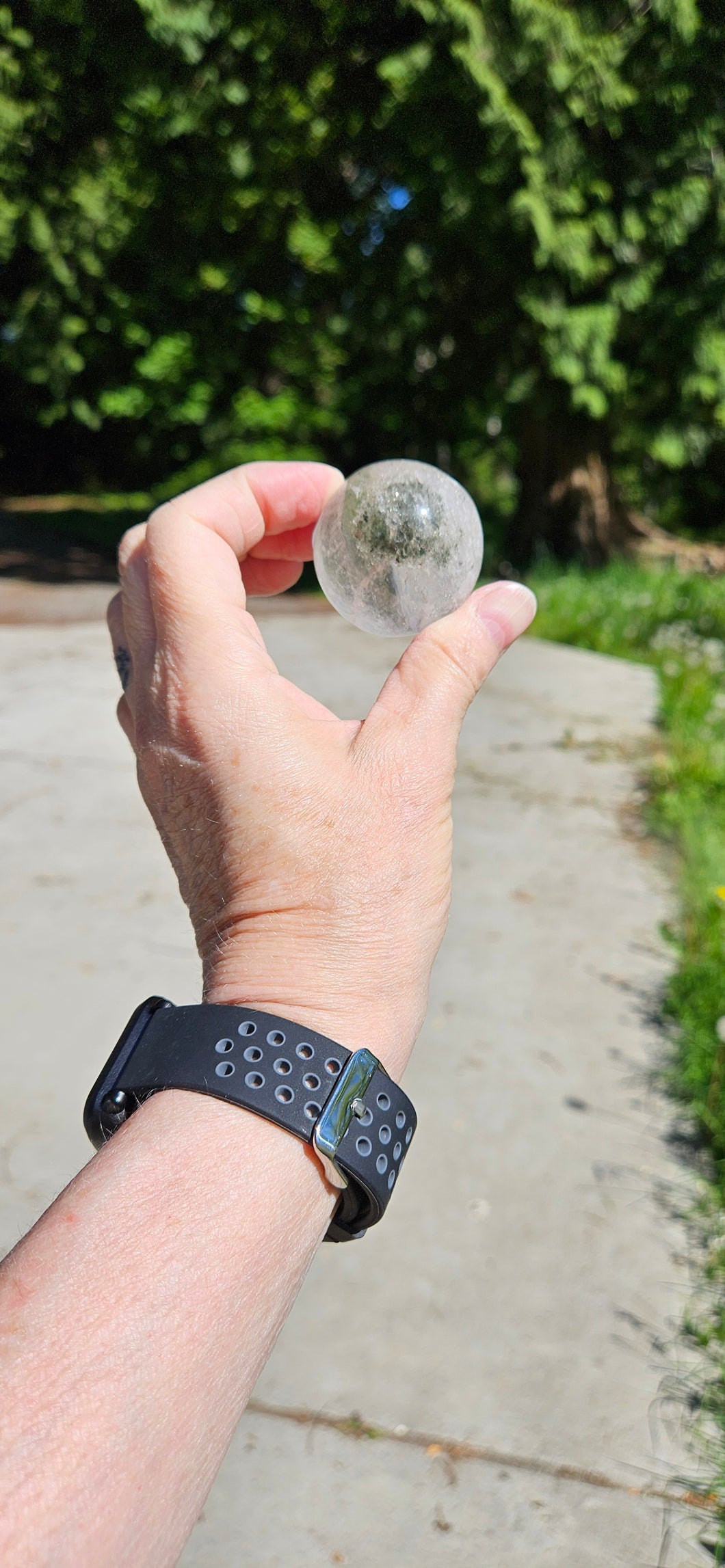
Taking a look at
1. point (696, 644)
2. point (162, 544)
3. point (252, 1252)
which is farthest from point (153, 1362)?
point (696, 644)

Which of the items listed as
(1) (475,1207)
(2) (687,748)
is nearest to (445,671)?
(1) (475,1207)

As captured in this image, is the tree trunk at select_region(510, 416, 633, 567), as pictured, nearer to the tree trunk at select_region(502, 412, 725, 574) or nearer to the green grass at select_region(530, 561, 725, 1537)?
the tree trunk at select_region(502, 412, 725, 574)

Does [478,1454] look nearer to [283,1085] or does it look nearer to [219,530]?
[283,1085]

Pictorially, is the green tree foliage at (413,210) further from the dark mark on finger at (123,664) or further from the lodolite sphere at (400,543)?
the dark mark on finger at (123,664)

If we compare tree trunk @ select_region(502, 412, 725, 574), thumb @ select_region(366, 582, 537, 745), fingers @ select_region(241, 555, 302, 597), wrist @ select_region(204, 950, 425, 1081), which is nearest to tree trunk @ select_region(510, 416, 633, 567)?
tree trunk @ select_region(502, 412, 725, 574)

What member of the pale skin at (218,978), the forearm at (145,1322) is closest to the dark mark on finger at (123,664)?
the pale skin at (218,978)

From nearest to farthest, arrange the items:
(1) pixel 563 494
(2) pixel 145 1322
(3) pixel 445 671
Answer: (2) pixel 145 1322 < (3) pixel 445 671 < (1) pixel 563 494
